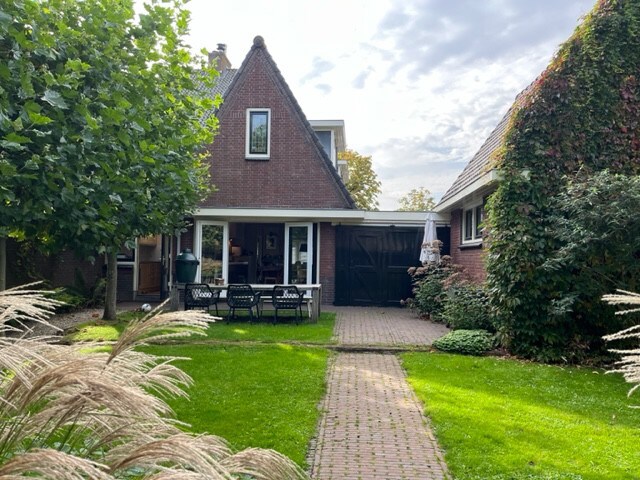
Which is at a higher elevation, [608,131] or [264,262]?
[608,131]

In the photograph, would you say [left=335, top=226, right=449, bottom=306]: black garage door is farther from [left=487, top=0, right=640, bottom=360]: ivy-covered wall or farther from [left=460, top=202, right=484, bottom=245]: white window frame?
[left=487, top=0, right=640, bottom=360]: ivy-covered wall

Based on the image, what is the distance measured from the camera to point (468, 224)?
512 inches

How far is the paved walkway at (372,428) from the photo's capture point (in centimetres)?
391

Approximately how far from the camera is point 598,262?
777 centimetres

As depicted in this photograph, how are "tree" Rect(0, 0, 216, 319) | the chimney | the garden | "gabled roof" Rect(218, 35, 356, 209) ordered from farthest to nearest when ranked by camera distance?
the chimney < "gabled roof" Rect(218, 35, 356, 209) < "tree" Rect(0, 0, 216, 319) < the garden

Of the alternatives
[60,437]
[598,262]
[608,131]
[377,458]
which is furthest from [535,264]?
[60,437]

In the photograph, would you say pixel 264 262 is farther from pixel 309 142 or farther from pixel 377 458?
pixel 377 458

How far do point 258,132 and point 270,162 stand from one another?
998 mm

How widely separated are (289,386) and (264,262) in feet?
37.1

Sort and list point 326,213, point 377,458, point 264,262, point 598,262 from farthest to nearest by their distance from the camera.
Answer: point 264,262 → point 326,213 → point 598,262 → point 377,458

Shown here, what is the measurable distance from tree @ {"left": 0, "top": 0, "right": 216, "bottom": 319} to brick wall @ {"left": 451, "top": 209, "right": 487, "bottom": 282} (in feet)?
22.5

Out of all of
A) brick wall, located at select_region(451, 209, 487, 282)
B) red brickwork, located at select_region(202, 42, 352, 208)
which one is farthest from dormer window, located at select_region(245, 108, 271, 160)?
brick wall, located at select_region(451, 209, 487, 282)

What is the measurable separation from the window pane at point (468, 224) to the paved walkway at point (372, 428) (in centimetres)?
529

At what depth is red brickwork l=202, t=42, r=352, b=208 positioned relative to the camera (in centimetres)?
1489
